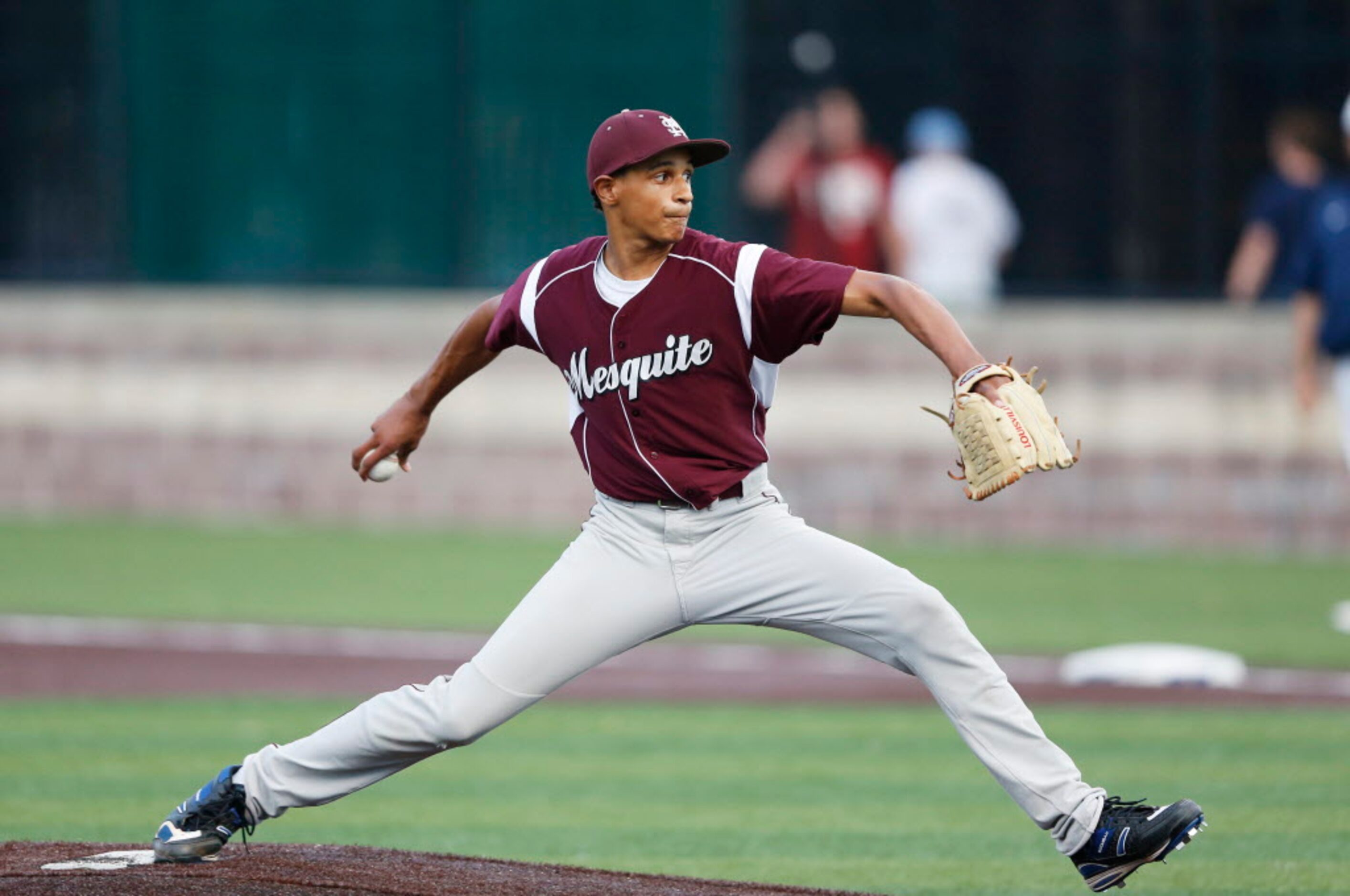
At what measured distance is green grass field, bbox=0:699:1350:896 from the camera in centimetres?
666

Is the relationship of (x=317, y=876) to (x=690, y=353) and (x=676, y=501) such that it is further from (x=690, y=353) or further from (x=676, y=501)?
(x=690, y=353)

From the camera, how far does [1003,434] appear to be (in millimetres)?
4957

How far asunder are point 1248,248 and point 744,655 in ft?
21.2

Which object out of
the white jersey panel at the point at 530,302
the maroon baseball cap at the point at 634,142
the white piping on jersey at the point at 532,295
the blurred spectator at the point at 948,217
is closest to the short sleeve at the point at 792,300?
the maroon baseball cap at the point at 634,142

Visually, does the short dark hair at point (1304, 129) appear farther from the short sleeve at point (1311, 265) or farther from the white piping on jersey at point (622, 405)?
the white piping on jersey at point (622, 405)

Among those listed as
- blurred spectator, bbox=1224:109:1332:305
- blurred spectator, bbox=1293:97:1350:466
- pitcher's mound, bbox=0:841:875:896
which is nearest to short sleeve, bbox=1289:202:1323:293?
blurred spectator, bbox=1293:97:1350:466

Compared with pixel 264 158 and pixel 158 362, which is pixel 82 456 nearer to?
pixel 158 362

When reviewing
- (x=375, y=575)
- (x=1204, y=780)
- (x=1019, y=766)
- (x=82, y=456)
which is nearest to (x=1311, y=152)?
(x=375, y=575)

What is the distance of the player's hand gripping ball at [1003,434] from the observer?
Result: 494 centimetres

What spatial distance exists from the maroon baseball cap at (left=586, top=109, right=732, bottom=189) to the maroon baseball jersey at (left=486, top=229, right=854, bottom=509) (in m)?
0.24

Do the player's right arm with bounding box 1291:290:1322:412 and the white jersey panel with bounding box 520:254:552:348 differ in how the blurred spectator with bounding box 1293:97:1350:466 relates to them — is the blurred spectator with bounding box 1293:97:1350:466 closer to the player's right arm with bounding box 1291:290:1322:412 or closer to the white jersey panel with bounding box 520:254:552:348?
the player's right arm with bounding box 1291:290:1322:412

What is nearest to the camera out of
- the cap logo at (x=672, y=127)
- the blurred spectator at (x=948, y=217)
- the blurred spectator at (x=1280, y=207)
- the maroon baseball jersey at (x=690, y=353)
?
the maroon baseball jersey at (x=690, y=353)

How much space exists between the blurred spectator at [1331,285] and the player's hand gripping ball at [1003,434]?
6614 millimetres

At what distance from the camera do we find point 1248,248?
16047 mm
